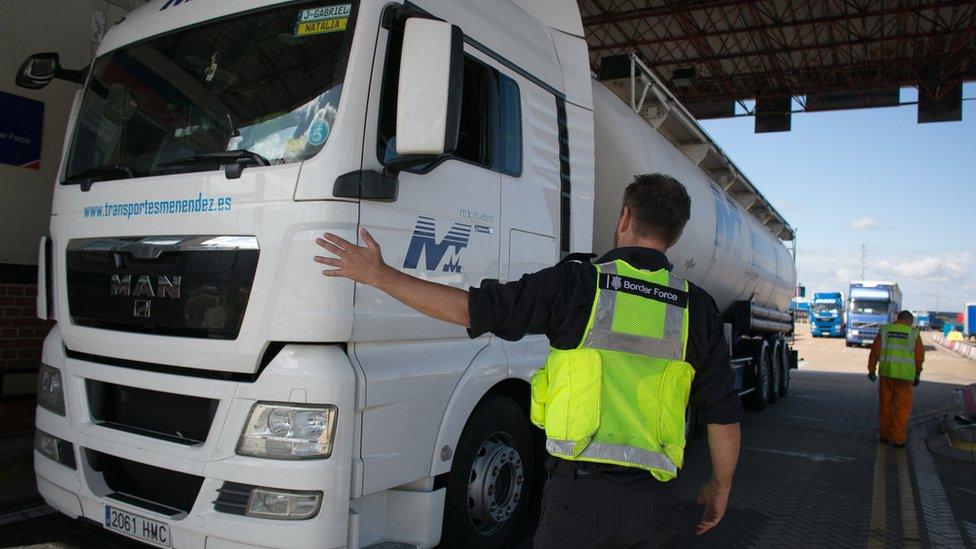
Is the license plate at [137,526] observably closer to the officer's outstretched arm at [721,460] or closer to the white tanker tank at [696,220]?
the officer's outstretched arm at [721,460]

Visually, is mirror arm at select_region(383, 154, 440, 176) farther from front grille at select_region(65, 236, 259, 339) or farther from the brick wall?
the brick wall

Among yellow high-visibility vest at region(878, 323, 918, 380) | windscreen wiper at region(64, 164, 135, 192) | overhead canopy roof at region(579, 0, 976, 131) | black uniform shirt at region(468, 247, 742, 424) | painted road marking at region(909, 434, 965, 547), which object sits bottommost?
painted road marking at region(909, 434, 965, 547)

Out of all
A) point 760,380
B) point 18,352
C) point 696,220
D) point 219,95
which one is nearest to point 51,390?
point 219,95

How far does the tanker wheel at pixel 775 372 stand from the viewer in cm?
1133

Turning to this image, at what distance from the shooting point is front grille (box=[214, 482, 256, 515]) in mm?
2623

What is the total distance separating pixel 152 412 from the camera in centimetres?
300

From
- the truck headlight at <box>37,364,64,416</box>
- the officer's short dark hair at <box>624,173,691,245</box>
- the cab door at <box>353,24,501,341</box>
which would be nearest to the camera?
the officer's short dark hair at <box>624,173,691,245</box>

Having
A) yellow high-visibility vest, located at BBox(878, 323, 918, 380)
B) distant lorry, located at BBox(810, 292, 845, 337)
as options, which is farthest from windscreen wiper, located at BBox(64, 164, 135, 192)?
distant lorry, located at BBox(810, 292, 845, 337)

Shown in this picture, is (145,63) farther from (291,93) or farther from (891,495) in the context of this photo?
(891,495)

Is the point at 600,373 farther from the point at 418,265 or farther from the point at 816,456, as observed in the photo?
the point at 816,456

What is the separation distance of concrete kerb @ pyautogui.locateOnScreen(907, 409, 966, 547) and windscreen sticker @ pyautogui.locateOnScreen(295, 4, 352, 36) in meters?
5.02

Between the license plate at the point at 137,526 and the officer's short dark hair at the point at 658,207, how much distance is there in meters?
2.17

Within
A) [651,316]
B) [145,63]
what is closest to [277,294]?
[651,316]

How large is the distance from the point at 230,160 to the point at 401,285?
126 centimetres
